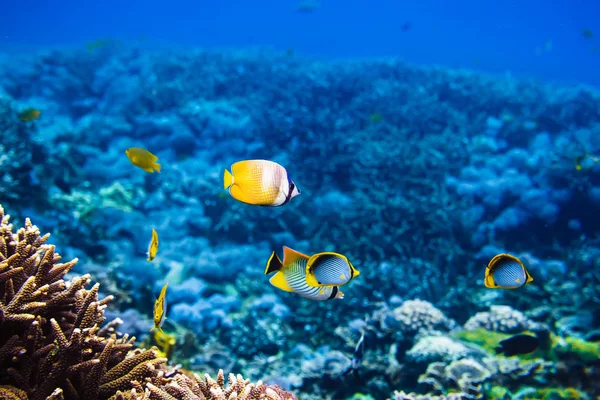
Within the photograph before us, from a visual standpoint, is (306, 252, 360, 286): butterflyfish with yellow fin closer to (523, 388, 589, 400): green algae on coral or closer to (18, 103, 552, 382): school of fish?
(18, 103, 552, 382): school of fish

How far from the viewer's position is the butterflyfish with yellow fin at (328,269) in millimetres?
2051

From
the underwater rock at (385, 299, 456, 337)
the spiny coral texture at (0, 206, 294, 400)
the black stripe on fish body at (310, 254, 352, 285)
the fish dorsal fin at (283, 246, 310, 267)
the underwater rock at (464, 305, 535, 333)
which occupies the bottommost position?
the spiny coral texture at (0, 206, 294, 400)

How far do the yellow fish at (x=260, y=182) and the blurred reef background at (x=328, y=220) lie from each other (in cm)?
128

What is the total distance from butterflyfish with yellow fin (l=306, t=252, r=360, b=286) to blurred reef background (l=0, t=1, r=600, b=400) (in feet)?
3.04

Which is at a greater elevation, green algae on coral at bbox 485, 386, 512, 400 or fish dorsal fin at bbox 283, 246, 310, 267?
fish dorsal fin at bbox 283, 246, 310, 267

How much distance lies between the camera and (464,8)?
4341 inches

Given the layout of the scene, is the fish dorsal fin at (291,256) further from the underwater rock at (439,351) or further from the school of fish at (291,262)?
the underwater rock at (439,351)

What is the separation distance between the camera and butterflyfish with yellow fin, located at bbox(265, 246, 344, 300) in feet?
7.03

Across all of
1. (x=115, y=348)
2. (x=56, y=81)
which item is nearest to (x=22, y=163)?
(x=115, y=348)

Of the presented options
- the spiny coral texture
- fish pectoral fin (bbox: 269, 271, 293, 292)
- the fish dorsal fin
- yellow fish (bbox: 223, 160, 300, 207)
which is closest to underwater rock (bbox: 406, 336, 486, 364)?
the spiny coral texture

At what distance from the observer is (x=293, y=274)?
2.20 m

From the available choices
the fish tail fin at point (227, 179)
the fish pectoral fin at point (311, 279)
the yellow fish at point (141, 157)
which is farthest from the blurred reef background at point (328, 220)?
the yellow fish at point (141, 157)

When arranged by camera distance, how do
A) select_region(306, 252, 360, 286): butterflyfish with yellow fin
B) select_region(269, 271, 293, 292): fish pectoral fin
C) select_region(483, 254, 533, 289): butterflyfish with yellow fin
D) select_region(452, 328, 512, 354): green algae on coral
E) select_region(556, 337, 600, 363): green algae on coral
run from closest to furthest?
select_region(306, 252, 360, 286): butterflyfish with yellow fin → select_region(269, 271, 293, 292): fish pectoral fin → select_region(483, 254, 533, 289): butterflyfish with yellow fin → select_region(556, 337, 600, 363): green algae on coral → select_region(452, 328, 512, 354): green algae on coral

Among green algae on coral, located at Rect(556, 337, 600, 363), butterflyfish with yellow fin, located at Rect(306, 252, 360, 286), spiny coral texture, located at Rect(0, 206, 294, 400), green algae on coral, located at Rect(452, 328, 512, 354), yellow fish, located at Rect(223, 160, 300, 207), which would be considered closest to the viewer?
yellow fish, located at Rect(223, 160, 300, 207)
